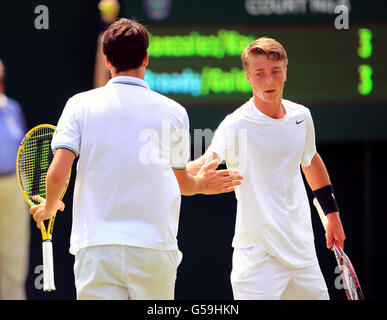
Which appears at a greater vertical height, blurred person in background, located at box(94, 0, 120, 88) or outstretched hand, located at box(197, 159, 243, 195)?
blurred person in background, located at box(94, 0, 120, 88)

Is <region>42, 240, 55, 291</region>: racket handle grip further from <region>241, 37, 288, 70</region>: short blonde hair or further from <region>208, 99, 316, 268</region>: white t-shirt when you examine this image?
<region>241, 37, 288, 70</region>: short blonde hair

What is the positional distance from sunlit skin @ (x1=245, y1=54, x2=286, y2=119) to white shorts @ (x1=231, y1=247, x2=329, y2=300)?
2.02 feet

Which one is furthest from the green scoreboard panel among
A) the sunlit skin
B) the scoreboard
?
the sunlit skin

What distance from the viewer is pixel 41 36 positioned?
234 inches

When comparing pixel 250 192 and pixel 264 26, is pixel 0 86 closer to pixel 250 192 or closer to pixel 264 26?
Result: pixel 264 26

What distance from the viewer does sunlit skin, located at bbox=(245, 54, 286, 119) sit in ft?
11.8

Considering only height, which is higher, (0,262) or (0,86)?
(0,86)

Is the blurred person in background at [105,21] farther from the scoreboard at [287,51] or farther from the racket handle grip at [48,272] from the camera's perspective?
the racket handle grip at [48,272]

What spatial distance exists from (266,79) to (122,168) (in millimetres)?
919

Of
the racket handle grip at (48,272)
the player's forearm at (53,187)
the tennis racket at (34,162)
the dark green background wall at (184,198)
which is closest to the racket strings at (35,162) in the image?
the tennis racket at (34,162)

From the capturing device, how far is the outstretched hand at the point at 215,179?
11.1ft
